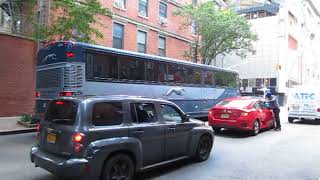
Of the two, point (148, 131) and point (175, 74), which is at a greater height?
point (175, 74)

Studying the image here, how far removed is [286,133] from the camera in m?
16.2

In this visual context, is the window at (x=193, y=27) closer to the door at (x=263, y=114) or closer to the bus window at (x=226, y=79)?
the bus window at (x=226, y=79)

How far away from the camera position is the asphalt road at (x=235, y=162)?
26.9 feet

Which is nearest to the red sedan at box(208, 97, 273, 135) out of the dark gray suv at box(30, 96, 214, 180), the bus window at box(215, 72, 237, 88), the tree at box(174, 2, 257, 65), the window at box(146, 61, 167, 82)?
the window at box(146, 61, 167, 82)

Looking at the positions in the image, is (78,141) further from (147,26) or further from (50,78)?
(147,26)

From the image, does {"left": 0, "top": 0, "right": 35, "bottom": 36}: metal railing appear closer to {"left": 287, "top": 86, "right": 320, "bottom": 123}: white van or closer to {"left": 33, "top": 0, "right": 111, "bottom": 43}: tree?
{"left": 33, "top": 0, "right": 111, "bottom": 43}: tree

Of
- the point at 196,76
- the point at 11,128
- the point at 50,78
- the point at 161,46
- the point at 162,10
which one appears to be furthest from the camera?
the point at 162,10

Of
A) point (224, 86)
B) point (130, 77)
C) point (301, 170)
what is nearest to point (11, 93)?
point (130, 77)

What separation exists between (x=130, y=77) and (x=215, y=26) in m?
17.5

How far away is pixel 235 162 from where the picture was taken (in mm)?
9766

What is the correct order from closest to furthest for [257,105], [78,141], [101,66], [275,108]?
[78,141]
[101,66]
[257,105]
[275,108]

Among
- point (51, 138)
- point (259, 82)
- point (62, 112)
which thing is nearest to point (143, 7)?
point (62, 112)

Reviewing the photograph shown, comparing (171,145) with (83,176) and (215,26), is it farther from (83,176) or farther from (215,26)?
(215,26)

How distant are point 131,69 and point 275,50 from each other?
48.7m
